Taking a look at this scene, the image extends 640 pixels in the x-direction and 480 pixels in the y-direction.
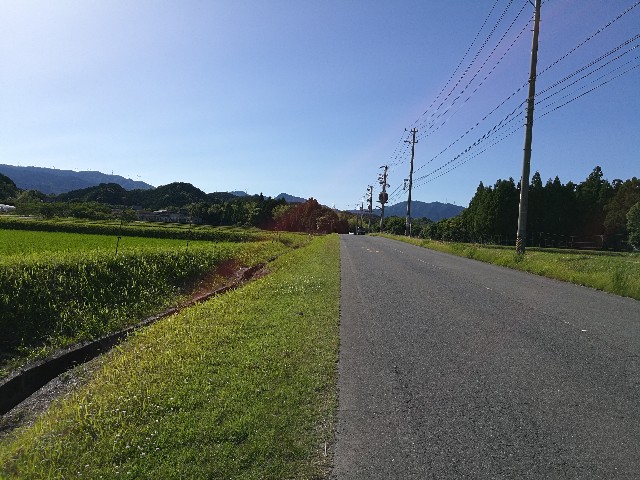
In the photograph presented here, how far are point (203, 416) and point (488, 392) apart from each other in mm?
2856

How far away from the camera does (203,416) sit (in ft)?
13.0

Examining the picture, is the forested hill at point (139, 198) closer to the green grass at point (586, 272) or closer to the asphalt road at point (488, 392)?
the green grass at point (586, 272)

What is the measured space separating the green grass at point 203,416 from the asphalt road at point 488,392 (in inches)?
13.5

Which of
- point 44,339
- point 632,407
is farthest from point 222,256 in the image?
point 632,407

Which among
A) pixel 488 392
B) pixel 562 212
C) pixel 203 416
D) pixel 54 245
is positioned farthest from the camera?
pixel 562 212

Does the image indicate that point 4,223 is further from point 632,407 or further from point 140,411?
point 632,407

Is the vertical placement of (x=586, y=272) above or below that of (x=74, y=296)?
above

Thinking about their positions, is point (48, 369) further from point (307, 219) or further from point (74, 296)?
point (307, 219)

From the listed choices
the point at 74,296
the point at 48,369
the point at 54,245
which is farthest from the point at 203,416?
the point at 54,245

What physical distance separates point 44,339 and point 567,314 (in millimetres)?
11071

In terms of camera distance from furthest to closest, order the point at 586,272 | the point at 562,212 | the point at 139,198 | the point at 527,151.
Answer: the point at 139,198, the point at 562,212, the point at 527,151, the point at 586,272

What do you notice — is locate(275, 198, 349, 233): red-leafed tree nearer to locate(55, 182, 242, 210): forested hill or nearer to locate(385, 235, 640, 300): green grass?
locate(55, 182, 242, 210): forested hill

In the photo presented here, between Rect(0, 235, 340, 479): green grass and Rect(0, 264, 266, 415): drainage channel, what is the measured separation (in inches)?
94.6

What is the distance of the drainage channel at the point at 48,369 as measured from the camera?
7657 mm
